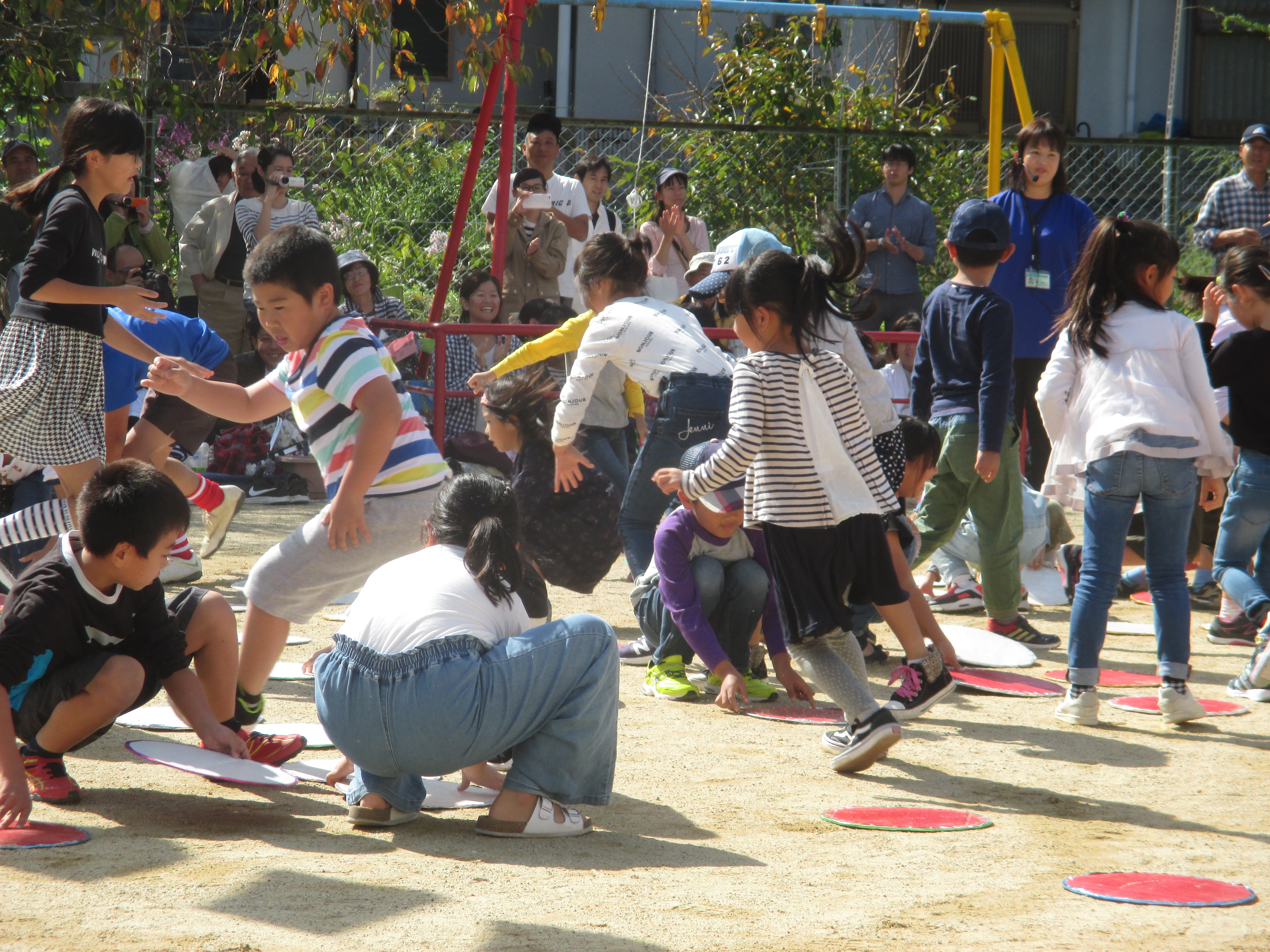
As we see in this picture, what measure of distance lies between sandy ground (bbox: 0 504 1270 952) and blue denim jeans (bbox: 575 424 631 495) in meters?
1.84

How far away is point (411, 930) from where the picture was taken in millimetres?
2354

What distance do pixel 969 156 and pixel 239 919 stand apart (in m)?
9.61

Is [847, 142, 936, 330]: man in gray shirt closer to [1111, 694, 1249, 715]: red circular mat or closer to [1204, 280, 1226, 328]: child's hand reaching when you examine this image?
[1204, 280, 1226, 328]: child's hand reaching

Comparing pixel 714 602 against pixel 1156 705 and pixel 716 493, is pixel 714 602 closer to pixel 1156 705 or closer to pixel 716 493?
pixel 716 493

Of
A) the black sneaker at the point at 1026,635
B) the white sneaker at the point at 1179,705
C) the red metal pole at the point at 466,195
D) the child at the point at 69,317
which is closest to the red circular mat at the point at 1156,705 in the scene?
the white sneaker at the point at 1179,705

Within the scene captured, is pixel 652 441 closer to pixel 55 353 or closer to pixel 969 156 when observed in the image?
pixel 55 353

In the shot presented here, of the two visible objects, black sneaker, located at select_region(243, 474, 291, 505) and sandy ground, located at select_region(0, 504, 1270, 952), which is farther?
black sneaker, located at select_region(243, 474, 291, 505)

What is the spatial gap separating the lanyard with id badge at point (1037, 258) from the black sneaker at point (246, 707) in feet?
13.5

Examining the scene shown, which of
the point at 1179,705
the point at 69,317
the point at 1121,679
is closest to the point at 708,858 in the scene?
the point at 1179,705

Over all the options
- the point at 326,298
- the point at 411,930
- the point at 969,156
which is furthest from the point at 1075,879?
the point at 969,156

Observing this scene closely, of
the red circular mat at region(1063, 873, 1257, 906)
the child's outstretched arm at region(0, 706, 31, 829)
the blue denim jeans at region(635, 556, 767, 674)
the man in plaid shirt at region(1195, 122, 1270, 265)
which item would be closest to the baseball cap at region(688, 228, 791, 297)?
the blue denim jeans at region(635, 556, 767, 674)

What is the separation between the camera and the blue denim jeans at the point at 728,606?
4379 millimetres

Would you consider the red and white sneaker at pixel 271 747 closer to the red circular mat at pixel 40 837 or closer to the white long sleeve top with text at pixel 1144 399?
the red circular mat at pixel 40 837

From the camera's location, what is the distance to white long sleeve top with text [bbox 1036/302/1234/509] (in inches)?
160
